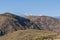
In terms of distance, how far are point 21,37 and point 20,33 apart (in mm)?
11672

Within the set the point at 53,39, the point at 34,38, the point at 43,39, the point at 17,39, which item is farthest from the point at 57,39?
the point at 17,39

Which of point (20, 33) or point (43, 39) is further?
point (20, 33)

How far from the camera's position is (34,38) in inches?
5153

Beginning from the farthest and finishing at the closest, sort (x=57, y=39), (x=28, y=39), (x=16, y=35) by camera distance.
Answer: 1. (x=16, y=35)
2. (x=28, y=39)
3. (x=57, y=39)

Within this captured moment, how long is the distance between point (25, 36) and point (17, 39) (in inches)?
352

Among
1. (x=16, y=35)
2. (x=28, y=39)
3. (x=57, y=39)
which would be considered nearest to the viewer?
Result: (x=57, y=39)

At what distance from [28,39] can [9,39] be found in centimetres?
1568

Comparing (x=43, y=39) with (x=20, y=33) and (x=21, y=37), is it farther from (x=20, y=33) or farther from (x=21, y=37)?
(x=20, y=33)

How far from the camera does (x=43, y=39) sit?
385 ft

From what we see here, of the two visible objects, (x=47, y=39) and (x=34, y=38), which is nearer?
(x=47, y=39)

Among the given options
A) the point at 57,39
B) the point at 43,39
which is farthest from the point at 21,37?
the point at 57,39

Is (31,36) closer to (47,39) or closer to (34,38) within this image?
(34,38)

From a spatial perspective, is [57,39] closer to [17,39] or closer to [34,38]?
[34,38]

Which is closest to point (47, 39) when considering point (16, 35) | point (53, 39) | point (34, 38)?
point (53, 39)
